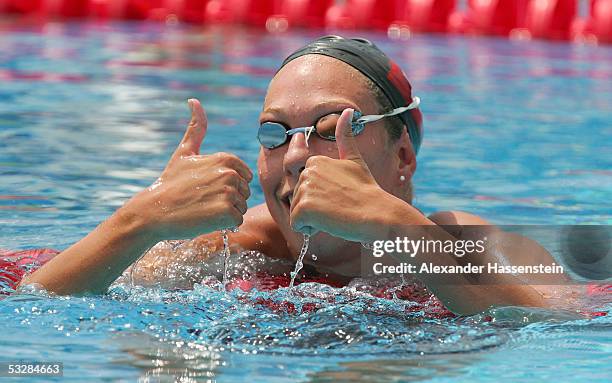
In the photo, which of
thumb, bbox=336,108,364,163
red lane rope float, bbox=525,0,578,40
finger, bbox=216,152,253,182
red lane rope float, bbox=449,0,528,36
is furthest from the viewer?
red lane rope float, bbox=449,0,528,36

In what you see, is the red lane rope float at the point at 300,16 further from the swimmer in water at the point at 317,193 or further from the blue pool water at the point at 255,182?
the swimmer in water at the point at 317,193

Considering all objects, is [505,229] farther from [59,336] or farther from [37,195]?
[37,195]

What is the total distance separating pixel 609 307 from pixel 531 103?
215 inches

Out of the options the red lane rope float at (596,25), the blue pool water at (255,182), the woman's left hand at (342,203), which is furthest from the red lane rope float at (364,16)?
the woman's left hand at (342,203)

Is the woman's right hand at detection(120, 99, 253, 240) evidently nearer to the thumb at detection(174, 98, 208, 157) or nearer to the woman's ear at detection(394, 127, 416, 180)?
the thumb at detection(174, 98, 208, 157)

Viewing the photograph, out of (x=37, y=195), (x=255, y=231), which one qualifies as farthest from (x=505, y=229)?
(x=37, y=195)

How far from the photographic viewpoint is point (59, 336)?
2838mm

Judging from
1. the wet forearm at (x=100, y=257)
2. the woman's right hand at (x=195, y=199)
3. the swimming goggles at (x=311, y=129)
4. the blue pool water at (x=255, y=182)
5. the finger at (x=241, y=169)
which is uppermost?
the swimming goggles at (x=311, y=129)

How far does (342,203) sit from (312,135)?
0.52 m

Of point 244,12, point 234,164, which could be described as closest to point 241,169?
point 234,164

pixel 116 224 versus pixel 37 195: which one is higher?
pixel 116 224

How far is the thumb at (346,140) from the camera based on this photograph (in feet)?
9.26

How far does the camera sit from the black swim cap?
11.3 feet

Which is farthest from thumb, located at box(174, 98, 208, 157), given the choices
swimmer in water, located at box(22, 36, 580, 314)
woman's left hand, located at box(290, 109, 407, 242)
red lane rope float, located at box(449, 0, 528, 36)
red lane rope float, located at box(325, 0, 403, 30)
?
red lane rope float, located at box(449, 0, 528, 36)
